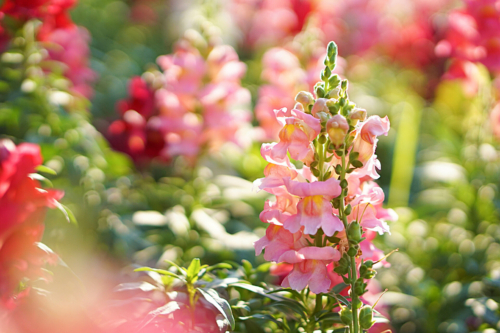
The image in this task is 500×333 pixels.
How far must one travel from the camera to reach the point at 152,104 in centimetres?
201

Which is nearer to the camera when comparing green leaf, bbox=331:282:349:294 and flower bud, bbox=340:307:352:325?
flower bud, bbox=340:307:352:325

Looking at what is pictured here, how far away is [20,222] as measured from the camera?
2.84ft

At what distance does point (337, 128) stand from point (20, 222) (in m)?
0.66

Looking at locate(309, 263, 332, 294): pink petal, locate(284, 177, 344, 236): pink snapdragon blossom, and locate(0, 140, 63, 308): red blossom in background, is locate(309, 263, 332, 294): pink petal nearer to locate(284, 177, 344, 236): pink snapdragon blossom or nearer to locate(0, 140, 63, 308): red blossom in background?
locate(284, 177, 344, 236): pink snapdragon blossom

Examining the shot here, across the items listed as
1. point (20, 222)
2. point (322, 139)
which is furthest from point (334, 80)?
point (20, 222)

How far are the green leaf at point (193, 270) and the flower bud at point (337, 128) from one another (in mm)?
392

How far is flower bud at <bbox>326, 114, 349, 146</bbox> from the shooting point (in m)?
0.81

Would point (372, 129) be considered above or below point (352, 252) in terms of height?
above

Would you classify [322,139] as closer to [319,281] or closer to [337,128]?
[337,128]

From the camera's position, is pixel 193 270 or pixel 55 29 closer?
pixel 193 270

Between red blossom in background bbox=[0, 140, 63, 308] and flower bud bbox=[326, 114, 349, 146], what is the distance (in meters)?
0.61

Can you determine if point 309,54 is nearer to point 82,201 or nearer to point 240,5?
point 82,201

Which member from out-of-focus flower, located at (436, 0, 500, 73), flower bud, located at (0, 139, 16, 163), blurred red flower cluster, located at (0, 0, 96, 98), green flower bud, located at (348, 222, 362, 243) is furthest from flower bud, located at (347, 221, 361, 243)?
out-of-focus flower, located at (436, 0, 500, 73)

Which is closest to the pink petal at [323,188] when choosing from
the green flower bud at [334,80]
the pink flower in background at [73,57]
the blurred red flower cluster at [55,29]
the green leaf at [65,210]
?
the green flower bud at [334,80]
